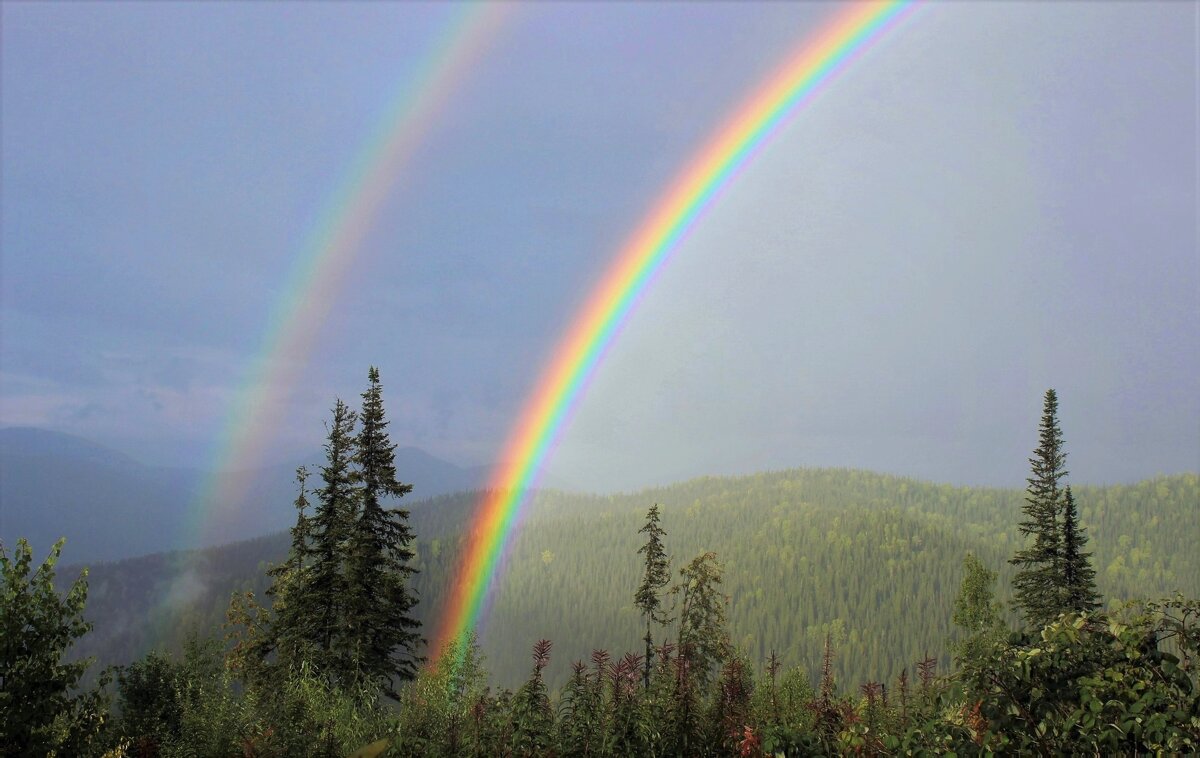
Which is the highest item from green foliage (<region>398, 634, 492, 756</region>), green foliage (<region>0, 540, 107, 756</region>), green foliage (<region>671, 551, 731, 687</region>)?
green foliage (<region>0, 540, 107, 756</region>)

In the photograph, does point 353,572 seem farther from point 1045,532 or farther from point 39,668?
point 1045,532

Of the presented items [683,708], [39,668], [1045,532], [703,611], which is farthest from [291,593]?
[1045,532]

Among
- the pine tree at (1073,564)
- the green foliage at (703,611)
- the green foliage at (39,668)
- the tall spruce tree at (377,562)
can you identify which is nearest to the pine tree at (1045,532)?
the pine tree at (1073,564)

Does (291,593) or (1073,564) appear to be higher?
(291,593)

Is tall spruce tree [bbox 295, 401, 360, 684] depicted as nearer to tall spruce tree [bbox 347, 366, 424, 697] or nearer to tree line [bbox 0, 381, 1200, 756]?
tall spruce tree [bbox 347, 366, 424, 697]

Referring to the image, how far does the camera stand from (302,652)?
22.7 metres

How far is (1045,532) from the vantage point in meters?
42.9

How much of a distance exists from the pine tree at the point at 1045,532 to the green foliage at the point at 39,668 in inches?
1769

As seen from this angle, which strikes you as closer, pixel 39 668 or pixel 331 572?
pixel 39 668

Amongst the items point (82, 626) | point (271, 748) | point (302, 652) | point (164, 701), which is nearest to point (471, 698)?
point (271, 748)

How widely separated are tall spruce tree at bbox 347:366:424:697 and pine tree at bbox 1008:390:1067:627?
1366 inches

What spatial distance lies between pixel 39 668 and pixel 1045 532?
48.7 metres

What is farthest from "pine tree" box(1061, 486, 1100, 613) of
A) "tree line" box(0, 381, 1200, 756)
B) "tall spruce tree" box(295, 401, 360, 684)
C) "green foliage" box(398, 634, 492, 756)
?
"green foliage" box(398, 634, 492, 756)

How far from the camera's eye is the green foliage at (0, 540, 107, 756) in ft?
22.2
